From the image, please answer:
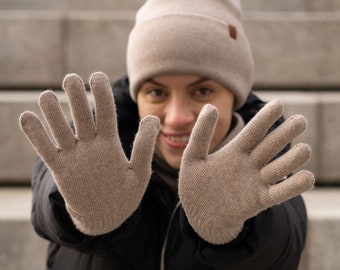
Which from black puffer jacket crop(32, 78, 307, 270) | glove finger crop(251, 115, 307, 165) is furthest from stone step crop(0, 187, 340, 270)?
glove finger crop(251, 115, 307, 165)

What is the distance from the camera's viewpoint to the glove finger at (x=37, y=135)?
739mm

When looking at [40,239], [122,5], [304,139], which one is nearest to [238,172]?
[40,239]

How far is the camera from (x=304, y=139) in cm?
158

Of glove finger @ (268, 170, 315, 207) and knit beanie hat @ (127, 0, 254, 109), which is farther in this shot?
knit beanie hat @ (127, 0, 254, 109)

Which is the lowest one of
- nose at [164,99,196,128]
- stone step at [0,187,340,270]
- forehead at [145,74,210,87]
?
stone step at [0,187,340,270]

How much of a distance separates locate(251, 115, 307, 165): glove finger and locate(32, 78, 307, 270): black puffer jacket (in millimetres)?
104

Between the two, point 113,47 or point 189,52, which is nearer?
point 189,52

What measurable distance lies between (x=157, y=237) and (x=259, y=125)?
1.11ft

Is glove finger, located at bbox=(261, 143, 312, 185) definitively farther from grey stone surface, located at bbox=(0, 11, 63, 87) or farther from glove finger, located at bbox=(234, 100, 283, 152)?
grey stone surface, located at bbox=(0, 11, 63, 87)

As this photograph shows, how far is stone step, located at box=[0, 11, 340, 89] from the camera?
1790mm

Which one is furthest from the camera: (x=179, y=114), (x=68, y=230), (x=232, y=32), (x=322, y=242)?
(x=322, y=242)

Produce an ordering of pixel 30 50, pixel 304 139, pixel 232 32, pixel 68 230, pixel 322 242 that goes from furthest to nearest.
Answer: pixel 30 50 < pixel 304 139 < pixel 322 242 < pixel 232 32 < pixel 68 230

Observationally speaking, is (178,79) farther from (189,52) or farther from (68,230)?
(68,230)

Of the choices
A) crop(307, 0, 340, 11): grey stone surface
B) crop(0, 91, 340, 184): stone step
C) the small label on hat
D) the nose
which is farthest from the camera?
crop(307, 0, 340, 11): grey stone surface
